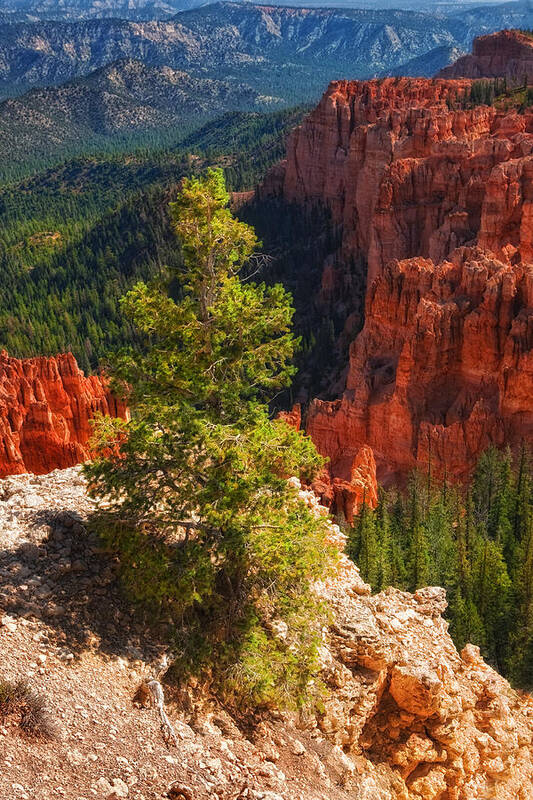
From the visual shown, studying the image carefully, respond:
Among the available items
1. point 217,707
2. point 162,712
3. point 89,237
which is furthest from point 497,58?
point 162,712

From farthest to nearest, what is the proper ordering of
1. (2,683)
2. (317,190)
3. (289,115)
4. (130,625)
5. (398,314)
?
(289,115) → (317,190) → (398,314) → (130,625) → (2,683)

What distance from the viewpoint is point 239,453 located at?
11164mm

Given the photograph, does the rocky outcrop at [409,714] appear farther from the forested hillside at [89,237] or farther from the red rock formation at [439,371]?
the forested hillside at [89,237]

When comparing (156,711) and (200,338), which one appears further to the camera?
(200,338)

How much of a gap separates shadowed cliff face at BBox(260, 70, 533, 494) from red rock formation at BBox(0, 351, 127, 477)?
17.9 m

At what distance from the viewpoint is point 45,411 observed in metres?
25.6

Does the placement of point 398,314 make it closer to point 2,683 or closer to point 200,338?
point 200,338

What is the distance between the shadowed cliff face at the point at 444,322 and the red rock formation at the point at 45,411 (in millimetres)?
17883

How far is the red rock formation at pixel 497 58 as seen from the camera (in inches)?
4948

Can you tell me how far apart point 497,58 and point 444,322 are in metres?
114

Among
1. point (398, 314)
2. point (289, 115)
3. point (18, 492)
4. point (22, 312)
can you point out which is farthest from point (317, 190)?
point (289, 115)

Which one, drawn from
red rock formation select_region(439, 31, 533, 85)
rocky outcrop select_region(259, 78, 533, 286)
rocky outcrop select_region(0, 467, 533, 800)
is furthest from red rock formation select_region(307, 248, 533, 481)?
A: red rock formation select_region(439, 31, 533, 85)

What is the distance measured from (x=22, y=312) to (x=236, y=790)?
92.9 metres

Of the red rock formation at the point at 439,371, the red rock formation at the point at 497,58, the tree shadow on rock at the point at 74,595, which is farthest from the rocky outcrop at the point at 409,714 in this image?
the red rock formation at the point at 497,58
